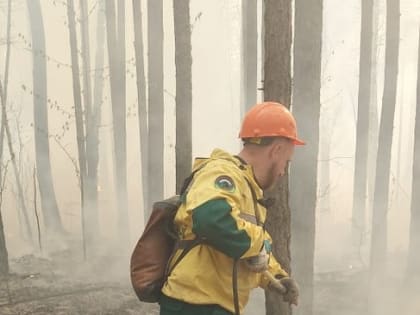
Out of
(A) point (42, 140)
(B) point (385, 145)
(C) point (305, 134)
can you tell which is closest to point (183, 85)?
(C) point (305, 134)

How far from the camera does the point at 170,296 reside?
8.93 ft

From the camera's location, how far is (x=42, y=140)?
17969mm

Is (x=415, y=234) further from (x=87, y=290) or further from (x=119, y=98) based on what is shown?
(x=119, y=98)

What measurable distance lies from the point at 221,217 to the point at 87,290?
7182mm

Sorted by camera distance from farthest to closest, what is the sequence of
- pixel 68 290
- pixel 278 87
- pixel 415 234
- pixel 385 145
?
pixel 385 145, pixel 415 234, pixel 68 290, pixel 278 87

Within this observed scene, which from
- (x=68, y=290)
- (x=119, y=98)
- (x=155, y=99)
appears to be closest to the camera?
(x=68, y=290)

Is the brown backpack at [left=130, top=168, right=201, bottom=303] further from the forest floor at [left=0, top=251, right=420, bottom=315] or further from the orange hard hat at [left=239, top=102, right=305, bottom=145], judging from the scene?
the forest floor at [left=0, top=251, right=420, bottom=315]

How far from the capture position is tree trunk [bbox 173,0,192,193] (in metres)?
8.64

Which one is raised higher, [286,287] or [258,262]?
[258,262]

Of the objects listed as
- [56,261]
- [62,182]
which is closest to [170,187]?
[62,182]

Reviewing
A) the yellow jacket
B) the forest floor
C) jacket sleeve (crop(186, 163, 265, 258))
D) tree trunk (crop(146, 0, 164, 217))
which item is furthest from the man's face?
tree trunk (crop(146, 0, 164, 217))

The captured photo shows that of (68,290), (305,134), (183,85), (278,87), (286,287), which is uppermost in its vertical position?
(278,87)

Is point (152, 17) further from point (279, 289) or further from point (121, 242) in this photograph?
point (279, 289)

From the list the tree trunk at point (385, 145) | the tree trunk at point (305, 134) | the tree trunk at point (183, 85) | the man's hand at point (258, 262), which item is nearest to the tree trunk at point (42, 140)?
the tree trunk at point (183, 85)
